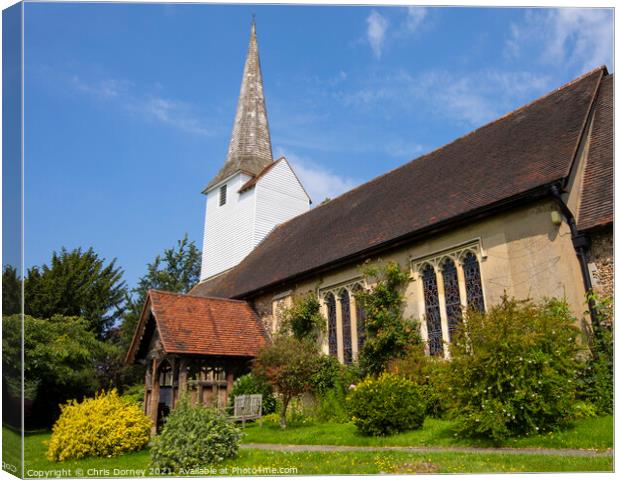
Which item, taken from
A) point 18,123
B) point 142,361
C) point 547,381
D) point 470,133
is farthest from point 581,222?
point 142,361

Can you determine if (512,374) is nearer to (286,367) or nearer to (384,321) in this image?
(384,321)

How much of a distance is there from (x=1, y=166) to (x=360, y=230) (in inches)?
459

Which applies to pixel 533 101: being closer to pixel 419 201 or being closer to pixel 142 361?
pixel 419 201

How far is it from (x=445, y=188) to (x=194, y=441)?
10697 millimetres

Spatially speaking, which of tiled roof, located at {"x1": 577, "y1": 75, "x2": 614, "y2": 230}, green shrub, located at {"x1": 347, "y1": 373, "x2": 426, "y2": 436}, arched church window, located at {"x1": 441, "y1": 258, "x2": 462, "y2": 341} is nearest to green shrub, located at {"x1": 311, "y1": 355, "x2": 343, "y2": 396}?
arched church window, located at {"x1": 441, "y1": 258, "x2": 462, "y2": 341}

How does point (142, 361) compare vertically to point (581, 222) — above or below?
below

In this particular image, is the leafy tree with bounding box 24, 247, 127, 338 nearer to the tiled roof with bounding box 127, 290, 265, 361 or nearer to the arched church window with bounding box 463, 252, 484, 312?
the tiled roof with bounding box 127, 290, 265, 361

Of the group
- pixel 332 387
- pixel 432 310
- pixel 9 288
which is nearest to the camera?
pixel 9 288

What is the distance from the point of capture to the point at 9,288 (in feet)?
24.7

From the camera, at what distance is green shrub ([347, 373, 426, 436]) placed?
10.3 meters

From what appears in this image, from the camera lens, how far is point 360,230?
57.5 ft

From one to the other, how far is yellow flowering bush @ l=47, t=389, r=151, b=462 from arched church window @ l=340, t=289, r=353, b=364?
6.97 metres

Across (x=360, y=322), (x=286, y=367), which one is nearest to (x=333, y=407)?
(x=286, y=367)

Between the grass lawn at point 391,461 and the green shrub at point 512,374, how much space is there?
395 mm
